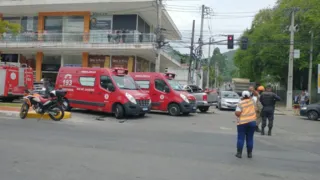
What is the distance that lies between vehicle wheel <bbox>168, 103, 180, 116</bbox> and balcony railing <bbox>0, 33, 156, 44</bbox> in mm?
11064

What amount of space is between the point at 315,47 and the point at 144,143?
2796cm

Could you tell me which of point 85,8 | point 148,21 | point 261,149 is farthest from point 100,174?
point 148,21

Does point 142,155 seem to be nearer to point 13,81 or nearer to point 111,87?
point 111,87

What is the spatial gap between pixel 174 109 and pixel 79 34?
15.7 meters

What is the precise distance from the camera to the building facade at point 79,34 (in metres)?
28.3

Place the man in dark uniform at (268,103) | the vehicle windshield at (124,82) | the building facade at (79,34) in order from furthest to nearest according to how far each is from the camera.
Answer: the building facade at (79,34)
the vehicle windshield at (124,82)
the man in dark uniform at (268,103)

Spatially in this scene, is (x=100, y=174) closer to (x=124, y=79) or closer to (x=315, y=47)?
(x=124, y=79)

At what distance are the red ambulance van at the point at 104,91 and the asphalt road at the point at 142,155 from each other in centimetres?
314

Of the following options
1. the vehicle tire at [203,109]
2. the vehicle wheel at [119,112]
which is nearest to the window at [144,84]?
the vehicle wheel at [119,112]

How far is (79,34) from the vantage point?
30.0 meters

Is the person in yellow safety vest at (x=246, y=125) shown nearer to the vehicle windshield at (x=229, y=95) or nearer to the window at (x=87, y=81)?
the window at (x=87, y=81)

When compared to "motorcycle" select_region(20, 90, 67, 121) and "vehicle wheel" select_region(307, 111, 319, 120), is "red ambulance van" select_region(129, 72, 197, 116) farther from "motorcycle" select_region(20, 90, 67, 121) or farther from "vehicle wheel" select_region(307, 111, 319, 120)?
"vehicle wheel" select_region(307, 111, 319, 120)

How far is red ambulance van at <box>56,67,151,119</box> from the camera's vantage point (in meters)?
15.2

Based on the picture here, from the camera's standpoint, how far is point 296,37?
107ft
